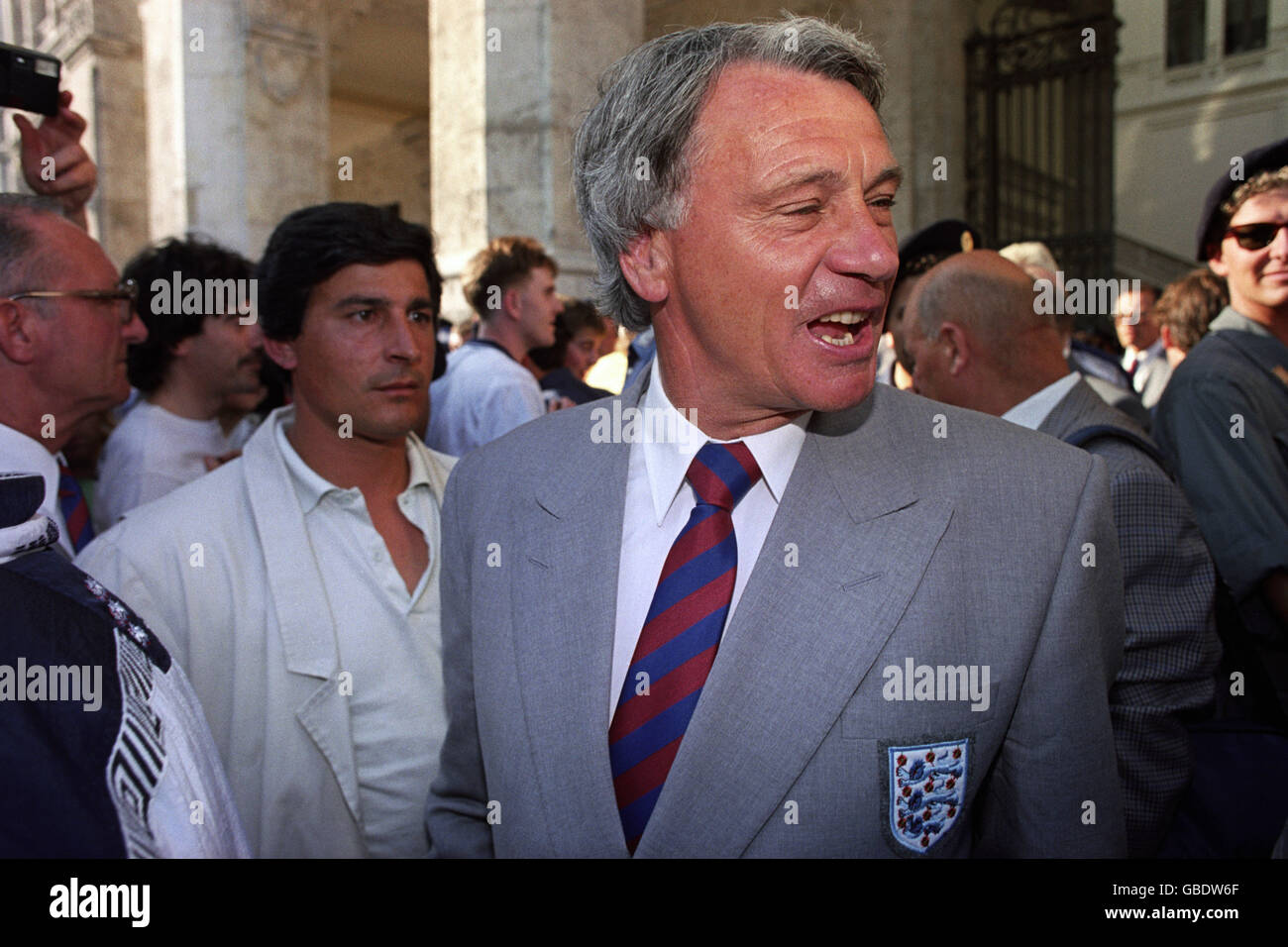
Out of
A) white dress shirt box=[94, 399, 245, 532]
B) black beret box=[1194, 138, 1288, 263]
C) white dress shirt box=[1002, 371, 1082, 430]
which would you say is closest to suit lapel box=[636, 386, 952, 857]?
white dress shirt box=[1002, 371, 1082, 430]

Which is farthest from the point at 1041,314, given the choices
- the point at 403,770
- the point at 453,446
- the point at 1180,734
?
the point at 453,446

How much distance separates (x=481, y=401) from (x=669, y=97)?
2598 millimetres

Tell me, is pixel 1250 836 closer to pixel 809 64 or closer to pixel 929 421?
pixel 929 421

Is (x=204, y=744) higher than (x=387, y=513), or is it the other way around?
(x=387, y=513)

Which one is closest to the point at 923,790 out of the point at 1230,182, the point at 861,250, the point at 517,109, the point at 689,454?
the point at 689,454

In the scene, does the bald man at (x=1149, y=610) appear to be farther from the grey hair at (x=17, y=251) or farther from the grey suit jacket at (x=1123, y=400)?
the grey hair at (x=17, y=251)

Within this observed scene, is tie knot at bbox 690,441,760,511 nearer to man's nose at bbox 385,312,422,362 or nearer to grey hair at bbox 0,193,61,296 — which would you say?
man's nose at bbox 385,312,422,362

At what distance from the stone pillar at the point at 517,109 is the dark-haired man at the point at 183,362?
1.73 meters

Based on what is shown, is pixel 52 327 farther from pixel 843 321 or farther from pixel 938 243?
pixel 938 243

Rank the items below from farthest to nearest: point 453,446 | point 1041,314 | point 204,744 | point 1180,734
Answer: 1. point 453,446
2. point 1041,314
3. point 1180,734
4. point 204,744

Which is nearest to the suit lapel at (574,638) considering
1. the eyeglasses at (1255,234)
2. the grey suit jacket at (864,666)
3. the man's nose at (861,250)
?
the grey suit jacket at (864,666)

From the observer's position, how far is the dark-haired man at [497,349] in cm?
401

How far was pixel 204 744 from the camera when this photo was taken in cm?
117
